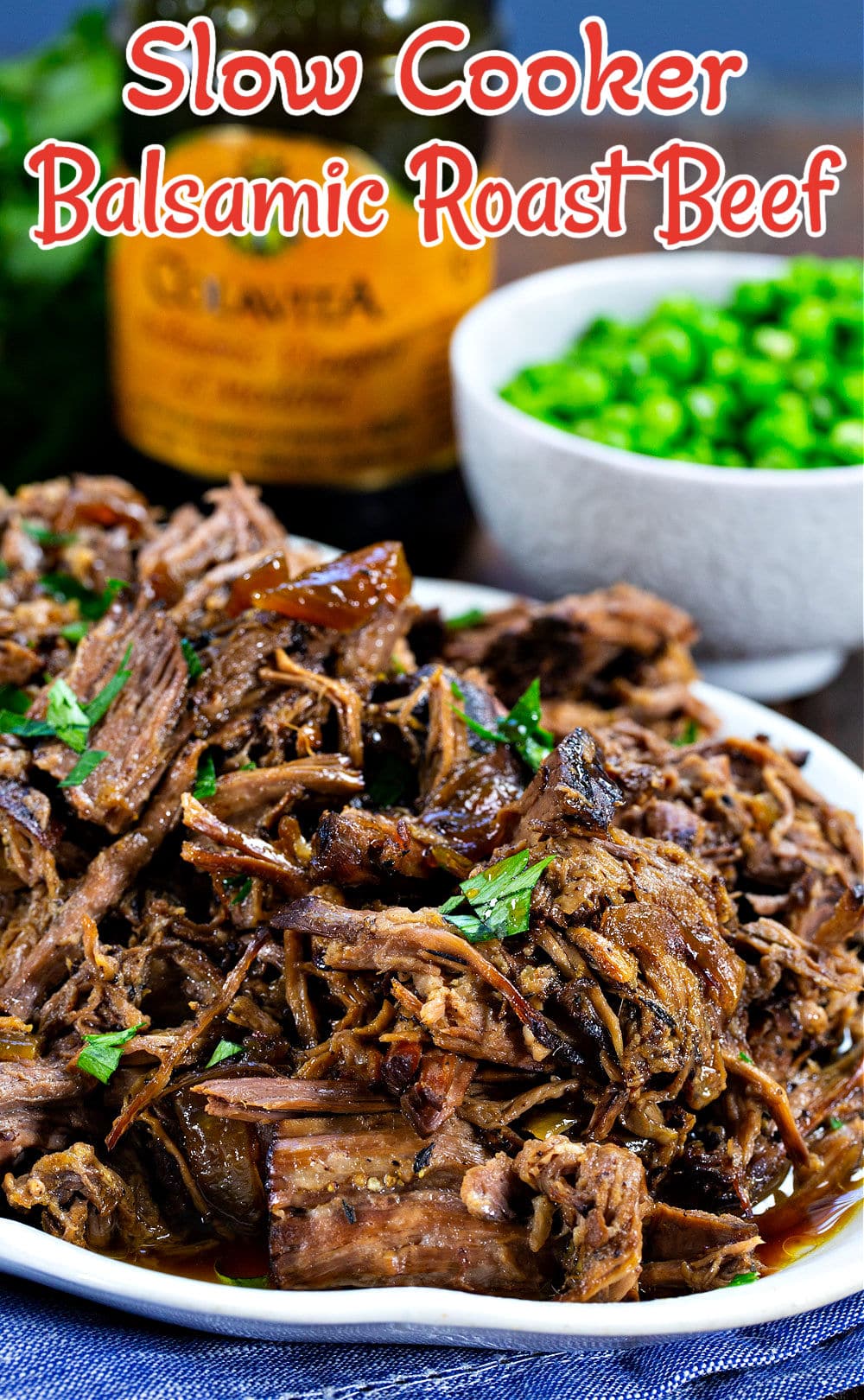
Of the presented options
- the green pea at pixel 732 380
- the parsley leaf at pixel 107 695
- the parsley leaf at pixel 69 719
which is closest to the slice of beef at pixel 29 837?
the parsley leaf at pixel 69 719

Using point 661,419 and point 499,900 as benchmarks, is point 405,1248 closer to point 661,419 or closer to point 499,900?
point 499,900

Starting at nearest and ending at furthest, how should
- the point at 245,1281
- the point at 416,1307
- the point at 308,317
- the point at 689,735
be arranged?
the point at 416,1307, the point at 245,1281, the point at 689,735, the point at 308,317

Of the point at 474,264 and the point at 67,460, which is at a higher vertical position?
the point at 474,264

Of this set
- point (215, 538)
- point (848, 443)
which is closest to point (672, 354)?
point (848, 443)

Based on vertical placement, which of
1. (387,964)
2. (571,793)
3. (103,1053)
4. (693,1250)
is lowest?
(693,1250)

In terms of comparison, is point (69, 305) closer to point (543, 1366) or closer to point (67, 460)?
point (67, 460)

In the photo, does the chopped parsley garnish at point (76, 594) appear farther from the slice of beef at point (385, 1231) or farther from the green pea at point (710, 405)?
the green pea at point (710, 405)

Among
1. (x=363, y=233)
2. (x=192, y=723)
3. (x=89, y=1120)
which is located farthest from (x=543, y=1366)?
(x=363, y=233)
